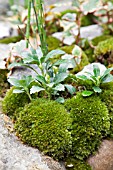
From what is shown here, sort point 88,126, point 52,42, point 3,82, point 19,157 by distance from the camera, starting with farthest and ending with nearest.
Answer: point 52,42, point 3,82, point 88,126, point 19,157

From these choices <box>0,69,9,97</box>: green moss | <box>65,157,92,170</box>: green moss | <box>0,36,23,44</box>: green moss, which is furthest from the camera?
<box>0,36,23,44</box>: green moss

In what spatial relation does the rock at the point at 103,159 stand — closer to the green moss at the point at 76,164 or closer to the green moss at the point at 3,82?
the green moss at the point at 76,164

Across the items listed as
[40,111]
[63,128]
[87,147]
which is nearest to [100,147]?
[87,147]

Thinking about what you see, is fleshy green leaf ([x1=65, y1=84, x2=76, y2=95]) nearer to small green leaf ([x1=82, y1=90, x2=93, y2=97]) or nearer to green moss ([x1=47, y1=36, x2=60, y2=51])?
small green leaf ([x1=82, y1=90, x2=93, y2=97])

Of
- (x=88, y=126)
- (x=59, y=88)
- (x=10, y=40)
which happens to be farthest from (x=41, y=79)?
(x=10, y=40)

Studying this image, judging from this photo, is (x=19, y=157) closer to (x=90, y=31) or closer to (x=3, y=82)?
(x=3, y=82)

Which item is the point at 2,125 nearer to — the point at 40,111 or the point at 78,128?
the point at 40,111

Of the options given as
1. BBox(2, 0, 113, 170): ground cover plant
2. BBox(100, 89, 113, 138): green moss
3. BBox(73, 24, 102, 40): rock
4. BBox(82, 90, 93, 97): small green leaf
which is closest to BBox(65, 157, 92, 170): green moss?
BBox(2, 0, 113, 170): ground cover plant
